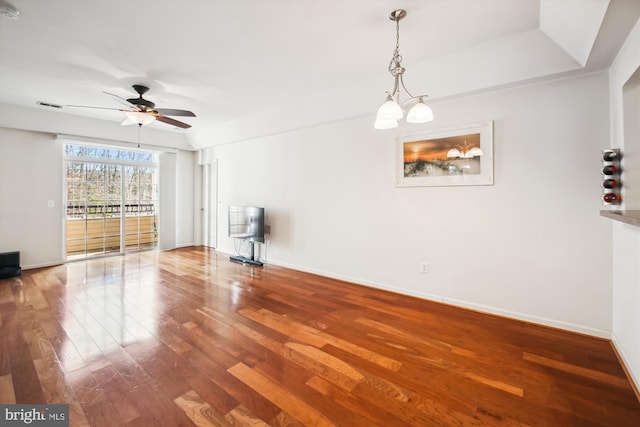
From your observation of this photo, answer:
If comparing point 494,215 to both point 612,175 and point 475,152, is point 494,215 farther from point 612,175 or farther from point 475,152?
point 612,175

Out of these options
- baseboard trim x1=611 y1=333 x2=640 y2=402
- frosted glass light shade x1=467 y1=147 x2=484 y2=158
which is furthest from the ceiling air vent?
baseboard trim x1=611 y1=333 x2=640 y2=402

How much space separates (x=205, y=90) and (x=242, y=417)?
422cm

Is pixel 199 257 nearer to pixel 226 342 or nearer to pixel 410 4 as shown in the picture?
pixel 226 342

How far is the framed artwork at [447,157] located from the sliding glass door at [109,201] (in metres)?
6.21

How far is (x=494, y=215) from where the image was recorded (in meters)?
3.16

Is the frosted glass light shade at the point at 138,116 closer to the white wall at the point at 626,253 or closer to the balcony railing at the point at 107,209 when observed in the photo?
the balcony railing at the point at 107,209

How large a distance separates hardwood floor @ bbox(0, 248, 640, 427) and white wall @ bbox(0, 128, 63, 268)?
1841mm

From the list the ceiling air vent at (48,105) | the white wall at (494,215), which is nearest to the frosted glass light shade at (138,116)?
the ceiling air vent at (48,105)

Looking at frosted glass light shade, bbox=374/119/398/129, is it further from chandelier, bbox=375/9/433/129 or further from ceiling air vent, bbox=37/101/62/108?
ceiling air vent, bbox=37/101/62/108

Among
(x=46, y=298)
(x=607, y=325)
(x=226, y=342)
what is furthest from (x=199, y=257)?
(x=607, y=325)

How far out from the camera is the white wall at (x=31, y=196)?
4.85 m

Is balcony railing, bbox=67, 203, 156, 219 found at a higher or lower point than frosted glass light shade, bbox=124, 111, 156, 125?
lower

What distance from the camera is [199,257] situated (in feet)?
20.3
